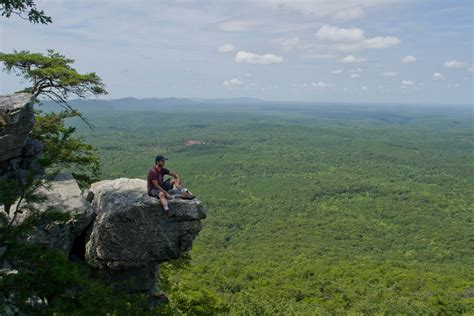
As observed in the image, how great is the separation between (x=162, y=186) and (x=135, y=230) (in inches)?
74.3

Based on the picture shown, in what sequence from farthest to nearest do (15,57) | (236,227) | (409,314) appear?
(236,227) → (409,314) → (15,57)

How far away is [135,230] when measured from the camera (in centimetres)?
1328

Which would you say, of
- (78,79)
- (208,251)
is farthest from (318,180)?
(78,79)

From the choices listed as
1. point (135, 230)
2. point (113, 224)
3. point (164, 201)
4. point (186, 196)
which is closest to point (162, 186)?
point (164, 201)

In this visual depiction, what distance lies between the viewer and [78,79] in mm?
18219

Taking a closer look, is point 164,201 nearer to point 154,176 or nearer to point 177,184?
point 154,176

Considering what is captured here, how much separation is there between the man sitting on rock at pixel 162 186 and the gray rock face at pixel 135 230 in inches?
9.5

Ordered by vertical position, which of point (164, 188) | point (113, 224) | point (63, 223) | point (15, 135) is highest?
point (15, 135)

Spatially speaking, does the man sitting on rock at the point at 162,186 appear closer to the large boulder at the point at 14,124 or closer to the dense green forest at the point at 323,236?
the large boulder at the point at 14,124

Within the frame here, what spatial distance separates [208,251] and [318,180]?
82.5m

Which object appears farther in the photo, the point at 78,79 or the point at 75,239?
the point at 78,79

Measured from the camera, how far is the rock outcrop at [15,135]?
13.9 meters

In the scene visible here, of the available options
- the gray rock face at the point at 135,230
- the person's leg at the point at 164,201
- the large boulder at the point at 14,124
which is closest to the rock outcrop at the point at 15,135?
the large boulder at the point at 14,124

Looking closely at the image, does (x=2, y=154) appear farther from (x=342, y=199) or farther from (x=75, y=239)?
(x=342, y=199)
